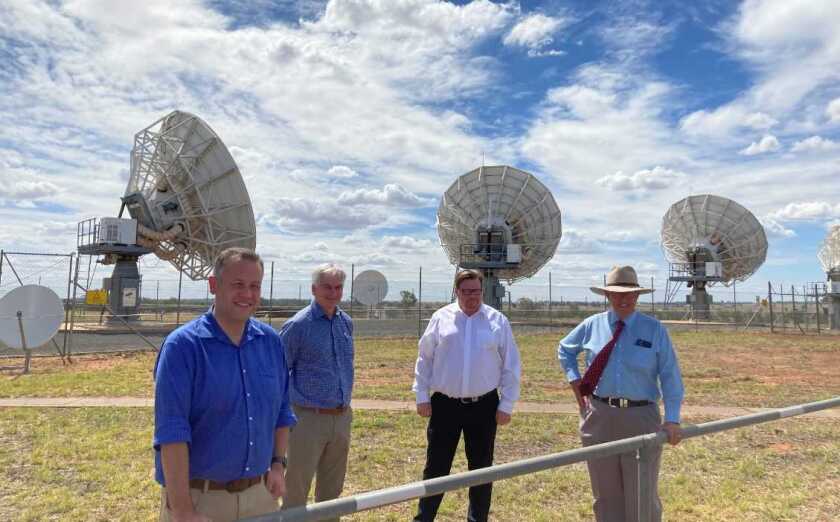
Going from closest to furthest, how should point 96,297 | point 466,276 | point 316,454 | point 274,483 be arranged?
point 274,483 < point 316,454 < point 466,276 < point 96,297

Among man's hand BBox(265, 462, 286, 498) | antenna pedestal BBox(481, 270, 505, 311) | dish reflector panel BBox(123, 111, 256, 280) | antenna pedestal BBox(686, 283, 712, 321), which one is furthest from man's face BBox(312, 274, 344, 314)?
antenna pedestal BBox(686, 283, 712, 321)

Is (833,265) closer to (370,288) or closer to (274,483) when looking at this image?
(370,288)

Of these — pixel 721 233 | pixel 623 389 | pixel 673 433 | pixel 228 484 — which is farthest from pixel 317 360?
pixel 721 233

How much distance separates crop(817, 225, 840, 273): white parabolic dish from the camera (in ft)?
143

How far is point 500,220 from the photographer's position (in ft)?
119

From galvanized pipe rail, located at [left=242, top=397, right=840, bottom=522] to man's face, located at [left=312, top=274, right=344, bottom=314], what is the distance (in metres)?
1.85

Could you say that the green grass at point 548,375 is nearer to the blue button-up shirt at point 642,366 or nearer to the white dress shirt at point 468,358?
the white dress shirt at point 468,358

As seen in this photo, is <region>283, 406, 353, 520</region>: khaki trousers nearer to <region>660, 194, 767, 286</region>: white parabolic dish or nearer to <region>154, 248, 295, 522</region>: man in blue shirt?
<region>154, 248, 295, 522</region>: man in blue shirt

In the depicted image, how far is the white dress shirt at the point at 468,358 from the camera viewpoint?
466 centimetres

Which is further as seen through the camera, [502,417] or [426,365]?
[426,365]

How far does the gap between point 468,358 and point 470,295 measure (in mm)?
512

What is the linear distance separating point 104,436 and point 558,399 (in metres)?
7.37

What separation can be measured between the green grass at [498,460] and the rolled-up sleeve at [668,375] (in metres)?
1.72

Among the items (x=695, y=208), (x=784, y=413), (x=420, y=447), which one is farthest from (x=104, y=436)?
(x=695, y=208)
